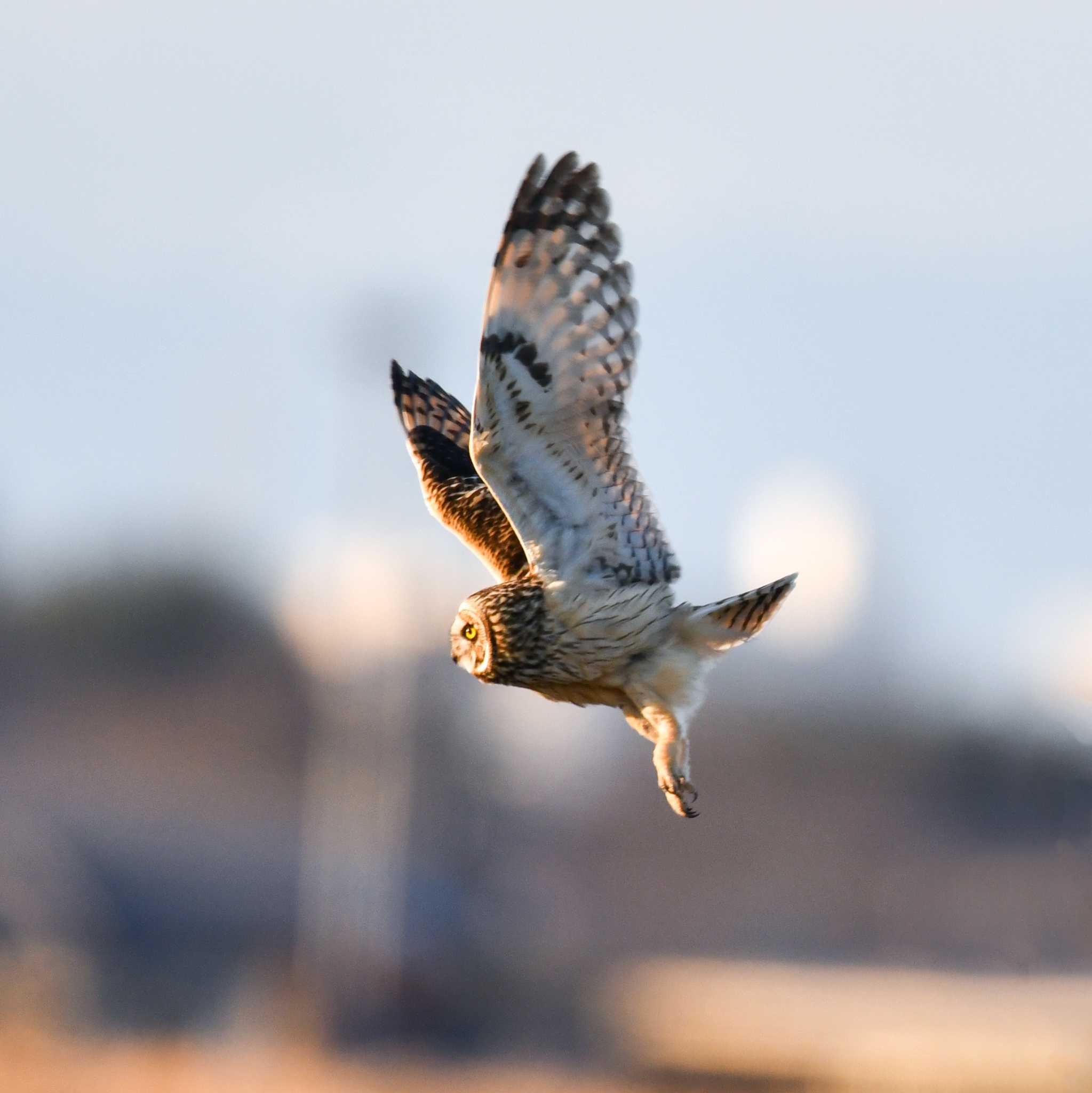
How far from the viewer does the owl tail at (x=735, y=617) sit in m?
5.35

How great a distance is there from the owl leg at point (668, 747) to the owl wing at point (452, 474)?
523mm

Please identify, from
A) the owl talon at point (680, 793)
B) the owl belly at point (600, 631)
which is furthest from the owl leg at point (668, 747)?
the owl belly at point (600, 631)

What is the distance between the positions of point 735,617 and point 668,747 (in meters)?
0.38

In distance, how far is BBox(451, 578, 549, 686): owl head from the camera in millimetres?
5258

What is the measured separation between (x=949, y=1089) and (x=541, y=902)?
46.1ft

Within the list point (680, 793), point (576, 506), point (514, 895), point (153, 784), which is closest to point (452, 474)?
point (576, 506)

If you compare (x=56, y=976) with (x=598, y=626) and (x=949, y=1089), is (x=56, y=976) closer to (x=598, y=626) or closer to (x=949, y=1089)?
(x=949, y=1089)

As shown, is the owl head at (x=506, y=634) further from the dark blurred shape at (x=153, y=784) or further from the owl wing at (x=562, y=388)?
the dark blurred shape at (x=153, y=784)

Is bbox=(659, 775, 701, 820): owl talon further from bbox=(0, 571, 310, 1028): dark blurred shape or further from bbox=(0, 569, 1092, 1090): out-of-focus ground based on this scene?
bbox=(0, 571, 310, 1028): dark blurred shape

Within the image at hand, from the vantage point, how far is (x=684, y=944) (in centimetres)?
3067

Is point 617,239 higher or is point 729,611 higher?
point 617,239

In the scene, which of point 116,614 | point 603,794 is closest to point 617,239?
point 603,794

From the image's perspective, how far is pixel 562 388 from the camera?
5.23m

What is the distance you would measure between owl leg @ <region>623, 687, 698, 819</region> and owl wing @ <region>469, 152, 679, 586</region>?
32 centimetres
